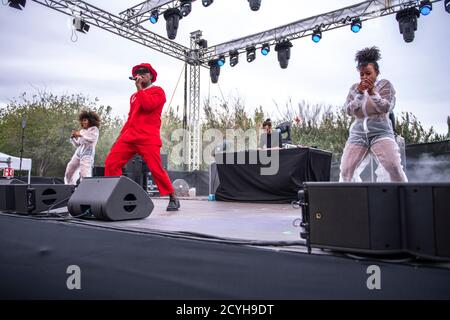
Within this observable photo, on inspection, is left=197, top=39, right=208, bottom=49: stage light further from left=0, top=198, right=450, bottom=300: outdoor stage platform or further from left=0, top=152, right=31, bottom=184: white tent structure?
left=0, top=198, right=450, bottom=300: outdoor stage platform

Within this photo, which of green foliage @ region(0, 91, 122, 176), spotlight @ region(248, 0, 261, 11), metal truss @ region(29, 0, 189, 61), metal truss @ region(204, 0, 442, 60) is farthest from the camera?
green foliage @ region(0, 91, 122, 176)

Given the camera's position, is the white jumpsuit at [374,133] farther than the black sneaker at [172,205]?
No

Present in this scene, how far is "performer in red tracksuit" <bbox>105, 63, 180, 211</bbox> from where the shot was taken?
2.96 m

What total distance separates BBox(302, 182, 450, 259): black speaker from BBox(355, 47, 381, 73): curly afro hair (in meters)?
1.78

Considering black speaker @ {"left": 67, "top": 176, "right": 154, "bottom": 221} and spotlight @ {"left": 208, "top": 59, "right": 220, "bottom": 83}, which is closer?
black speaker @ {"left": 67, "top": 176, "right": 154, "bottom": 221}

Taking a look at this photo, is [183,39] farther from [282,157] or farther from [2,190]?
[2,190]

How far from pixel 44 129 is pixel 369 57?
17.3m

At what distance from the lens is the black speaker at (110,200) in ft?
7.39

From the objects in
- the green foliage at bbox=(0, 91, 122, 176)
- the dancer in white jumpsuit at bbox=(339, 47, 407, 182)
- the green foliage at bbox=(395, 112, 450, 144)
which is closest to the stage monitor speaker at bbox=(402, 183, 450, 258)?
the dancer in white jumpsuit at bbox=(339, 47, 407, 182)

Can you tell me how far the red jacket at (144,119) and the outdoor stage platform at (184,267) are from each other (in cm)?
100

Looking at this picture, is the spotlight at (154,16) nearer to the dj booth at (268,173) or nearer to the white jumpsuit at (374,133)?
the dj booth at (268,173)

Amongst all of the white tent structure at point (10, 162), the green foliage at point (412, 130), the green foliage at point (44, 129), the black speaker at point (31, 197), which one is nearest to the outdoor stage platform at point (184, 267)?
the black speaker at point (31, 197)

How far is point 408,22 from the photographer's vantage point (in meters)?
6.98
